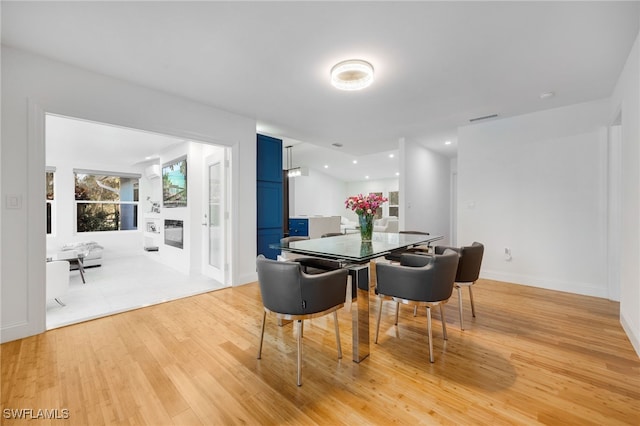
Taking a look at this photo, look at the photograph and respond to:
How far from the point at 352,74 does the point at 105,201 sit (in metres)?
7.43

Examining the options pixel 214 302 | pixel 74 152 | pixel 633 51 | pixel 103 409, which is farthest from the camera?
pixel 74 152

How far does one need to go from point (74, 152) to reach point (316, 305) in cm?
683

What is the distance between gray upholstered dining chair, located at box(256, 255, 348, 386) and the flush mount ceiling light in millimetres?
1891

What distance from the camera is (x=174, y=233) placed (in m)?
5.35

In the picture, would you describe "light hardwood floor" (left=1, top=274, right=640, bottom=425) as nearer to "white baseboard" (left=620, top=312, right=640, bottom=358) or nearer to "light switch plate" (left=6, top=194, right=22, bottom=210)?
"white baseboard" (left=620, top=312, right=640, bottom=358)

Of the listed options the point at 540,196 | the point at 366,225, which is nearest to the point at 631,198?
the point at 540,196

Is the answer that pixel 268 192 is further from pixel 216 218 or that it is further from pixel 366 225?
pixel 366 225

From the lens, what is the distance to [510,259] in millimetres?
4172

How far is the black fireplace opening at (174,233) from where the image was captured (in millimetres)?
5105

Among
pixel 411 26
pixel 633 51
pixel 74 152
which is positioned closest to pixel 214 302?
pixel 411 26

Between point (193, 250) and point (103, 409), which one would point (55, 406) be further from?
point (193, 250)

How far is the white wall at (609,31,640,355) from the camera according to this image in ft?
7.09

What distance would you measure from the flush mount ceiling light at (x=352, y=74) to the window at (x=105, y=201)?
7029 mm

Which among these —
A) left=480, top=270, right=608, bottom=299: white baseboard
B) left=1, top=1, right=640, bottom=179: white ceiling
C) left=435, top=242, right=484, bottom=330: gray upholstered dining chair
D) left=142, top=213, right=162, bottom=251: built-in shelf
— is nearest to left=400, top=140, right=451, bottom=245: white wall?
left=480, top=270, right=608, bottom=299: white baseboard
